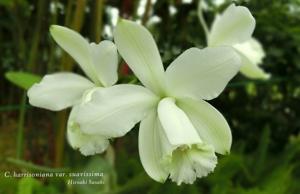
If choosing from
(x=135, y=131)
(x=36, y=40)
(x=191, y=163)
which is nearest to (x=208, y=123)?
(x=191, y=163)

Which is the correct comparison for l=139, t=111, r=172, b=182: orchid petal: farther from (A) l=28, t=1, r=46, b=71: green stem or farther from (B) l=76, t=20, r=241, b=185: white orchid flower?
(A) l=28, t=1, r=46, b=71: green stem

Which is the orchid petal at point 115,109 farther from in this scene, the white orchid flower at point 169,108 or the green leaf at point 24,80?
the green leaf at point 24,80

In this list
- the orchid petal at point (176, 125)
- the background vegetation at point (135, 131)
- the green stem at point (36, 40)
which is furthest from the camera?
the green stem at point (36, 40)

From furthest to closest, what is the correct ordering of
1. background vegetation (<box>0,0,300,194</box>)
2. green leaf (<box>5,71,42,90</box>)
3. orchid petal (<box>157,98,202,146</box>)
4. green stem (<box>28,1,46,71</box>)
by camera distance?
green stem (<box>28,1,46,71</box>), background vegetation (<box>0,0,300,194</box>), green leaf (<box>5,71,42,90</box>), orchid petal (<box>157,98,202,146</box>)

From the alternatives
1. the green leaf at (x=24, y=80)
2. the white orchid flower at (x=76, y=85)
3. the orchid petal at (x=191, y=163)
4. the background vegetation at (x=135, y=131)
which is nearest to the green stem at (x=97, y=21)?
the background vegetation at (x=135, y=131)

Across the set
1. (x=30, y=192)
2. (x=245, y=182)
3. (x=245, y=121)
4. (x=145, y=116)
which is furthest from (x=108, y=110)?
(x=245, y=121)

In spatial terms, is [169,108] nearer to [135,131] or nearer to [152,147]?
[152,147]

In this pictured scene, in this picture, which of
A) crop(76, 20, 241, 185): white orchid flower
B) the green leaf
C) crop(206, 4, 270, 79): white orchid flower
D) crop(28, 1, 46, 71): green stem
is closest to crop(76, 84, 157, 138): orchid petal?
crop(76, 20, 241, 185): white orchid flower
